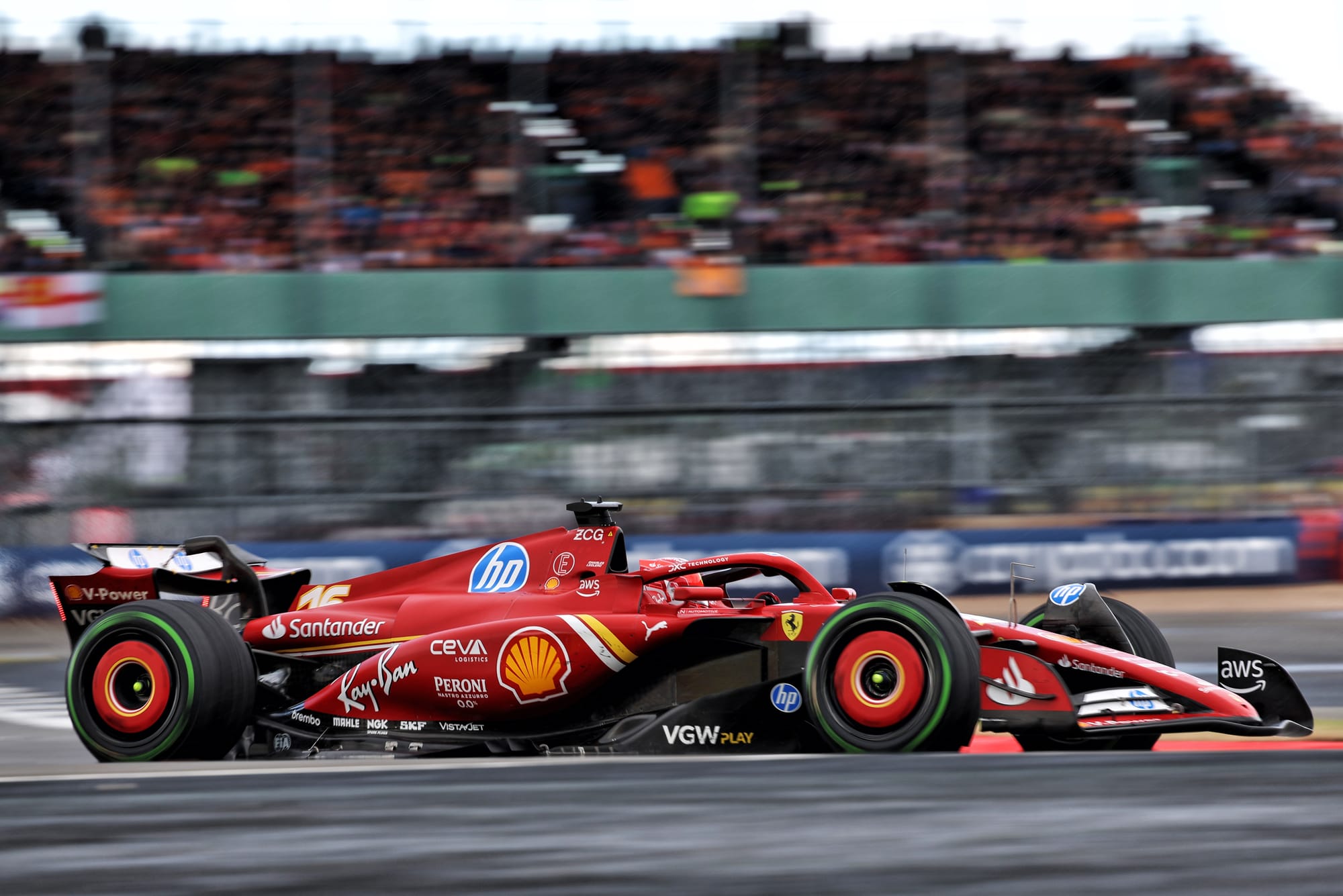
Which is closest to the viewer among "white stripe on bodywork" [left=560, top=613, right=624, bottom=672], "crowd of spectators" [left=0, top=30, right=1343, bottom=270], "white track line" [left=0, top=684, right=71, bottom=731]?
"white stripe on bodywork" [left=560, top=613, right=624, bottom=672]

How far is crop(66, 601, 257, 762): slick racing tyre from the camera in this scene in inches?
241

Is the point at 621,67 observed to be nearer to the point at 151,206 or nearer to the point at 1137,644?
the point at 151,206

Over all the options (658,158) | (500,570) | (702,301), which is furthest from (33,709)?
(658,158)

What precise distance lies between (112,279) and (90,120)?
2336mm

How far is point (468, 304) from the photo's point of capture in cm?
1623

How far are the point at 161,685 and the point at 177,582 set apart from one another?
89cm

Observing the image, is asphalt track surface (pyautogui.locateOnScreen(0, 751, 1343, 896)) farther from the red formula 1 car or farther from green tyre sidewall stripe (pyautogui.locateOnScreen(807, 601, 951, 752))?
the red formula 1 car

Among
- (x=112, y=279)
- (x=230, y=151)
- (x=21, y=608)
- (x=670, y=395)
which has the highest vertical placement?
(x=230, y=151)

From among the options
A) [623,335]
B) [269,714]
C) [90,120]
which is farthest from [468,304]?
[269,714]

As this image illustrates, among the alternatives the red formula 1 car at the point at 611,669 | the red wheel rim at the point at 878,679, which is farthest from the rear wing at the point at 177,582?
the red wheel rim at the point at 878,679

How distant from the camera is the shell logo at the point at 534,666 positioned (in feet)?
19.7

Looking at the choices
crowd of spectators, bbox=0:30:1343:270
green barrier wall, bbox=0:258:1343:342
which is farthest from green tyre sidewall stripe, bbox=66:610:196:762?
crowd of spectators, bbox=0:30:1343:270

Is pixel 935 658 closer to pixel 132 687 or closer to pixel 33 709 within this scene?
pixel 132 687

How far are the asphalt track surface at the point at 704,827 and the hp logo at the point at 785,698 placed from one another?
0.71 m
